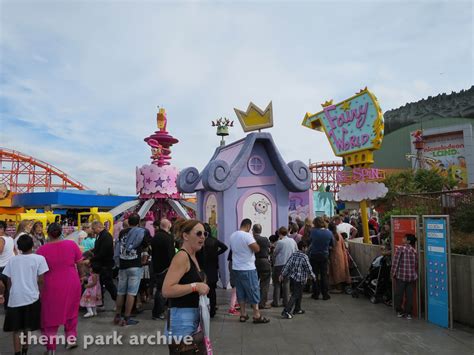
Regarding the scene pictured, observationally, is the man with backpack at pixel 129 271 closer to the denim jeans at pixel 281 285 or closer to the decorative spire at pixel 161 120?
the denim jeans at pixel 281 285

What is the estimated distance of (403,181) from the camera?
26531 mm

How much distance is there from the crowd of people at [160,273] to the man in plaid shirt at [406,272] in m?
0.03

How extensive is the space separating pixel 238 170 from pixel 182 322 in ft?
19.9

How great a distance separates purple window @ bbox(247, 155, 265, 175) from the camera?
9117 millimetres

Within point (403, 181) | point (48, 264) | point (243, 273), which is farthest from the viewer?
point (403, 181)

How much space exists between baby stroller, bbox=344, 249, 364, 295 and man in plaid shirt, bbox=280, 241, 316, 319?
86.3 inches

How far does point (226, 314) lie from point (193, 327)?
3795mm

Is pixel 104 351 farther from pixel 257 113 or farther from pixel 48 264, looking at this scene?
pixel 257 113

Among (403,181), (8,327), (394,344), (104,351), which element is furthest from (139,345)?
(403,181)

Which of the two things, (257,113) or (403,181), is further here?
(403,181)

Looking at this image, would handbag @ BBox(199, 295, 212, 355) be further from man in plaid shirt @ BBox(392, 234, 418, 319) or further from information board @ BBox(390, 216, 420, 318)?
information board @ BBox(390, 216, 420, 318)

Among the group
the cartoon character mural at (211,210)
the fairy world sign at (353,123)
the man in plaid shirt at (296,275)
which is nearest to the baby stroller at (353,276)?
the man in plaid shirt at (296,275)

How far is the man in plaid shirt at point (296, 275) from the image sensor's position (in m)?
6.20

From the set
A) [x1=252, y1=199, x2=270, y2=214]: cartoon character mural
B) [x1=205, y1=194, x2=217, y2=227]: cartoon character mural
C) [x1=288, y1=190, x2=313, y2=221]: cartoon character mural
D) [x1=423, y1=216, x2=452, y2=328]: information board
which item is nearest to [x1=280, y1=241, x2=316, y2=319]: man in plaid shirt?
[x1=423, y1=216, x2=452, y2=328]: information board
